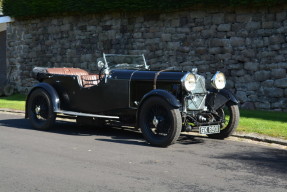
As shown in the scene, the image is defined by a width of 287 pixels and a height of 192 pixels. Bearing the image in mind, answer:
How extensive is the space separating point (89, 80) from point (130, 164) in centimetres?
362

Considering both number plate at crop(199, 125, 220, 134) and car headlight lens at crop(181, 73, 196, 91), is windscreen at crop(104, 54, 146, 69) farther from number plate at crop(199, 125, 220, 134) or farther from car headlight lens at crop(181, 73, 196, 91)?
number plate at crop(199, 125, 220, 134)

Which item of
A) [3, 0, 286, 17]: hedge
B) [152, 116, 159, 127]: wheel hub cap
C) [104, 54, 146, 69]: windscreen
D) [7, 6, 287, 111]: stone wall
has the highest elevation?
[3, 0, 286, 17]: hedge

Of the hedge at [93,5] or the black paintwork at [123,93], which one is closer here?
the black paintwork at [123,93]

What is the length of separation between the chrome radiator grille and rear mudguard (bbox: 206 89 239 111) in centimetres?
18

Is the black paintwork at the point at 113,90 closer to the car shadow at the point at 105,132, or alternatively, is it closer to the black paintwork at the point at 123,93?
the black paintwork at the point at 123,93

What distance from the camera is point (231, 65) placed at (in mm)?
13508

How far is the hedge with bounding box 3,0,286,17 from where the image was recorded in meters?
13.6

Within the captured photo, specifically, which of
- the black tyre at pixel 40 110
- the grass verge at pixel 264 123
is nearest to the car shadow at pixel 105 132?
the black tyre at pixel 40 110

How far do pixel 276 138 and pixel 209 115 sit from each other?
138cm

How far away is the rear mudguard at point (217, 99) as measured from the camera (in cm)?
840

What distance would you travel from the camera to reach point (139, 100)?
8523 millimetres

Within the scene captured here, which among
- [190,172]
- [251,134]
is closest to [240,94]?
[251,134]

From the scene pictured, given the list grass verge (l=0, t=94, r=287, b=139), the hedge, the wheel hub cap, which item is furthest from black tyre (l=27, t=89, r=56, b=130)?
the hedge

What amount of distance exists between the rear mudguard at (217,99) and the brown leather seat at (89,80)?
2.49m
